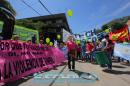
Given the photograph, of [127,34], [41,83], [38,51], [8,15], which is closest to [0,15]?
[8,15]

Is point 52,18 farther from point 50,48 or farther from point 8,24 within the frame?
point 8,24

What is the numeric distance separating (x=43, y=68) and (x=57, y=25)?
4691 centimetres

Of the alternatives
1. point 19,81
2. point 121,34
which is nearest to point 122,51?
point 121,34

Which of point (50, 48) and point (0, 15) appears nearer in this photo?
point (0, 15)

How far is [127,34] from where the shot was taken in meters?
21.4

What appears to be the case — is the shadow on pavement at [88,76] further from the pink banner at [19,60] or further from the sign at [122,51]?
the sign at [122,51]

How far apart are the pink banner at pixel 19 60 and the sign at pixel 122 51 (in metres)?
5.56

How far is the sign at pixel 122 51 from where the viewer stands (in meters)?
18.7

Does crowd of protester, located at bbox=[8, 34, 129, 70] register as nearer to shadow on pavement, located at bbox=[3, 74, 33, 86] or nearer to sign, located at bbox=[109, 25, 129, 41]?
sign, located at bbox=[109, 25, 129, 41]

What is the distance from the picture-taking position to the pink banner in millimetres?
9785

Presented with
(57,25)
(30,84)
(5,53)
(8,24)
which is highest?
(57,25)

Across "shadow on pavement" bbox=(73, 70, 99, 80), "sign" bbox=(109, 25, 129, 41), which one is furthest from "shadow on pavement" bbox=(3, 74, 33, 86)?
"sign" bbox=(109, 25, 129, 41)

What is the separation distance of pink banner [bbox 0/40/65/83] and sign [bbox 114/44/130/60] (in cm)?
556

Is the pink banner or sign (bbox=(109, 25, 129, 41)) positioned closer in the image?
the pink banner
